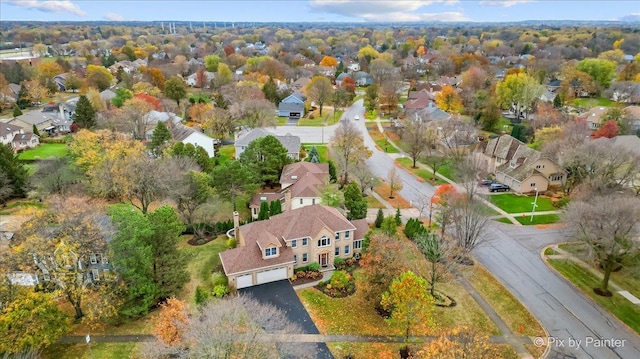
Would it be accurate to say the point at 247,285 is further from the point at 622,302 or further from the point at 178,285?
the point at 622,302

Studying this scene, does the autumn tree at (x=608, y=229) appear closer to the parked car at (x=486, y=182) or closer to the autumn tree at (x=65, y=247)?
the parked car at (x=486, y=182)

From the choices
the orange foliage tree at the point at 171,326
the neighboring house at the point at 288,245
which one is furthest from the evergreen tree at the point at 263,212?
the orange foliage tree at the point at 171,326

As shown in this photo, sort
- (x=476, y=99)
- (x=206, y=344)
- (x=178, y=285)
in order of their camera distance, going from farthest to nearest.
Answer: (x=476, y=99)
(x=178, y=285)
(x=206, y=344)

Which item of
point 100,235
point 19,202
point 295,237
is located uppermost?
point 100,235

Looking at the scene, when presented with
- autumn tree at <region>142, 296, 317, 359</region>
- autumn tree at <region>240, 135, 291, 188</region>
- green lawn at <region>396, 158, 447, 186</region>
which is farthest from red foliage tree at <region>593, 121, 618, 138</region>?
autumn tree at <region>142, 296, 317, 359</region>

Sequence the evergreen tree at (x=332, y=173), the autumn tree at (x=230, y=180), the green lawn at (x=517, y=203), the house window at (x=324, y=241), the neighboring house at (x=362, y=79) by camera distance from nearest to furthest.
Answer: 1. the house window at (x=324, y=241)
2. the autumn tree at (x=230, y=180)
3. the green lawn at (x=517, y=203)
4. the evergreen tree at (x=332, y=173)
5. the neighboring house at (x=362, y=79)

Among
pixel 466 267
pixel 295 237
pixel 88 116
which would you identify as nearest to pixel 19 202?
pixel 88 116
